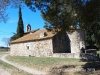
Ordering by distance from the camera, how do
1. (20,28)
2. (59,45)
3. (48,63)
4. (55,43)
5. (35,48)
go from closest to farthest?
(48,63)
(55,43)
(59,45)
(35,48)
(20,28)

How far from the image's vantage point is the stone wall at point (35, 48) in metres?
33.1

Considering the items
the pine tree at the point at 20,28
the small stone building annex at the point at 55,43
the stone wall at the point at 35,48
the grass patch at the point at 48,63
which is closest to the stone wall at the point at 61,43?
the small stone building annex at the point at 55,43

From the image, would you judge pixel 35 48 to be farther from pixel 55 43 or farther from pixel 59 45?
pixel 59 45

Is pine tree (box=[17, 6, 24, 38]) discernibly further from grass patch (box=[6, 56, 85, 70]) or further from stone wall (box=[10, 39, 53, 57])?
grass patch (box=[6, 56, 85, 70])

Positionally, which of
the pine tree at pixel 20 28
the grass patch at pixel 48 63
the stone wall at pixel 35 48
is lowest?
the grass patch at pixel 48 63

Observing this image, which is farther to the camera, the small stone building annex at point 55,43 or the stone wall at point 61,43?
the stone wall at point 61,43

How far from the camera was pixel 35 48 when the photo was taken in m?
35.8

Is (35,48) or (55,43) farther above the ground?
(55,43)

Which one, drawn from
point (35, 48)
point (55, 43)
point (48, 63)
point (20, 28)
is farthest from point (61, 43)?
point (20, 28)

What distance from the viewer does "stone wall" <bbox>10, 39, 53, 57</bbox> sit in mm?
33094

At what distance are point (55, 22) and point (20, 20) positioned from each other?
130 ft

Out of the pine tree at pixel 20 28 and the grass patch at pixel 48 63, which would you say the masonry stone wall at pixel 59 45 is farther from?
the pine tree at pixel 20 28

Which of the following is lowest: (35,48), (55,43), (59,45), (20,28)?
(35,48)

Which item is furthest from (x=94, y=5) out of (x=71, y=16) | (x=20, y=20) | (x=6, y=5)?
(x=20, y=20)
